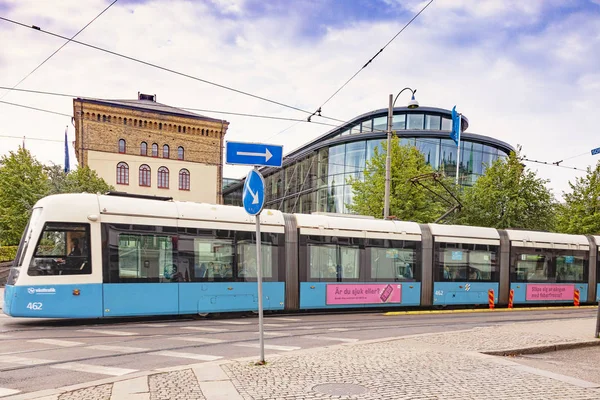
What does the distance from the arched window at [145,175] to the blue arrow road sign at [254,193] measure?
45267 mm

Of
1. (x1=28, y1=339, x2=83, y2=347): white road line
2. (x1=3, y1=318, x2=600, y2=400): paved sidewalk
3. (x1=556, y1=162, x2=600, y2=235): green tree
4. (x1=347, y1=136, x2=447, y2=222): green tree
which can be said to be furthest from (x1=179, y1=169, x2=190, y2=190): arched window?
(x1=3, y1=318, x2=600, y2=400): paved sidewalk

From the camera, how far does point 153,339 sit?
9.10 metres

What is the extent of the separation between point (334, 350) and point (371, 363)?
1.12 metres

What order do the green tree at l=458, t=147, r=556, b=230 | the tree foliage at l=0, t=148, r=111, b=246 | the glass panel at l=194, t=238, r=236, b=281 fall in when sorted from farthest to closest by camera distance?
the tree foliage at l=0, t=148, r=111, b=246, the green tree at l=458, t=147, r=556, b=230, the glass panel at l=194, t=238, r=236, b=281

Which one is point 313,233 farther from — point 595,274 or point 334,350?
point 595,274

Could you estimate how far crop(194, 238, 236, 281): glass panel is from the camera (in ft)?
40.4

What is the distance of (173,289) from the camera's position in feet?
38.9

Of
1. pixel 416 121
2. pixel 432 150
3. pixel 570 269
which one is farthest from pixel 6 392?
pixel 416 121

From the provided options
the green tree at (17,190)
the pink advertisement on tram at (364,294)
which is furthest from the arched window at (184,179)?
the pink advertisement on tram at (364,294)

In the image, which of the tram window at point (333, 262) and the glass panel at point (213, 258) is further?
the tram window at point (333, 262)

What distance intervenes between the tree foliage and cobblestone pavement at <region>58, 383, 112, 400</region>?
26976mm

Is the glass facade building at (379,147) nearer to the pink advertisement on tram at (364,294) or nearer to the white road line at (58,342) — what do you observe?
the pink advertisement on tram at (364,294)

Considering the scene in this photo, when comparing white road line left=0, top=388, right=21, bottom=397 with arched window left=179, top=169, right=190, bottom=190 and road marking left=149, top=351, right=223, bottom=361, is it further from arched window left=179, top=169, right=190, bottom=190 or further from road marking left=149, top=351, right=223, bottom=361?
arched window left=179, top=169, right=190, bottom=190

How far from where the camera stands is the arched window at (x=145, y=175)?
162 feet
